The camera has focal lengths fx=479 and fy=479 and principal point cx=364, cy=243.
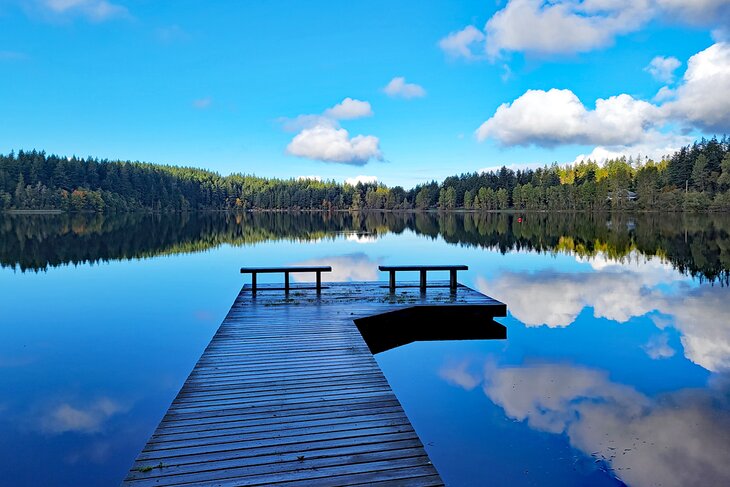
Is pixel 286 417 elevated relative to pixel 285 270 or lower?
lower

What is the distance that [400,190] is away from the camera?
163125 mm

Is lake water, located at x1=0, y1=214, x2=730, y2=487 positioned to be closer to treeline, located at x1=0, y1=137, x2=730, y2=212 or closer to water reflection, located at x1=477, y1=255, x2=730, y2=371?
water reflection, located at x1=477, y1=255, x2=730, y2=371

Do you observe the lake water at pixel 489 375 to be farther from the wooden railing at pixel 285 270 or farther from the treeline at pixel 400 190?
the treeline at pixel 400 190

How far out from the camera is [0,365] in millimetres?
9555

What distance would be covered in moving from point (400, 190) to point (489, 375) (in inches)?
6135

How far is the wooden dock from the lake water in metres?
1.21

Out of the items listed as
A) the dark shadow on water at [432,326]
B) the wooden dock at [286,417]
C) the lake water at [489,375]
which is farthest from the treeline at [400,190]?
the wooden dock at [286,417]

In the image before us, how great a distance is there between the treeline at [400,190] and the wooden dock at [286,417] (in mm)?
88325

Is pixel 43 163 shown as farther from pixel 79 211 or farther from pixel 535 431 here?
pixel 535 431

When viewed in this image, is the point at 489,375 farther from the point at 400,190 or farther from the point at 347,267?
the point at 400,190

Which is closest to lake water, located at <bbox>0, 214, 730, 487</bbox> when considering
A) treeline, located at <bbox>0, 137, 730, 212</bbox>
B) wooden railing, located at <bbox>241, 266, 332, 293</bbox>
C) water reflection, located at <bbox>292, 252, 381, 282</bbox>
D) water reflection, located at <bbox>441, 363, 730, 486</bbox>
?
water reflection, located at <bbox>441, 363, 730, 486</bbox>

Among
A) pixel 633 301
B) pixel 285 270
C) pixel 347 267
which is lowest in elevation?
pixel 633 301

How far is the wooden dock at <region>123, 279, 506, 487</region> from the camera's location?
411 cm

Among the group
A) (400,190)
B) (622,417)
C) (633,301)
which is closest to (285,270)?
(622,417)
